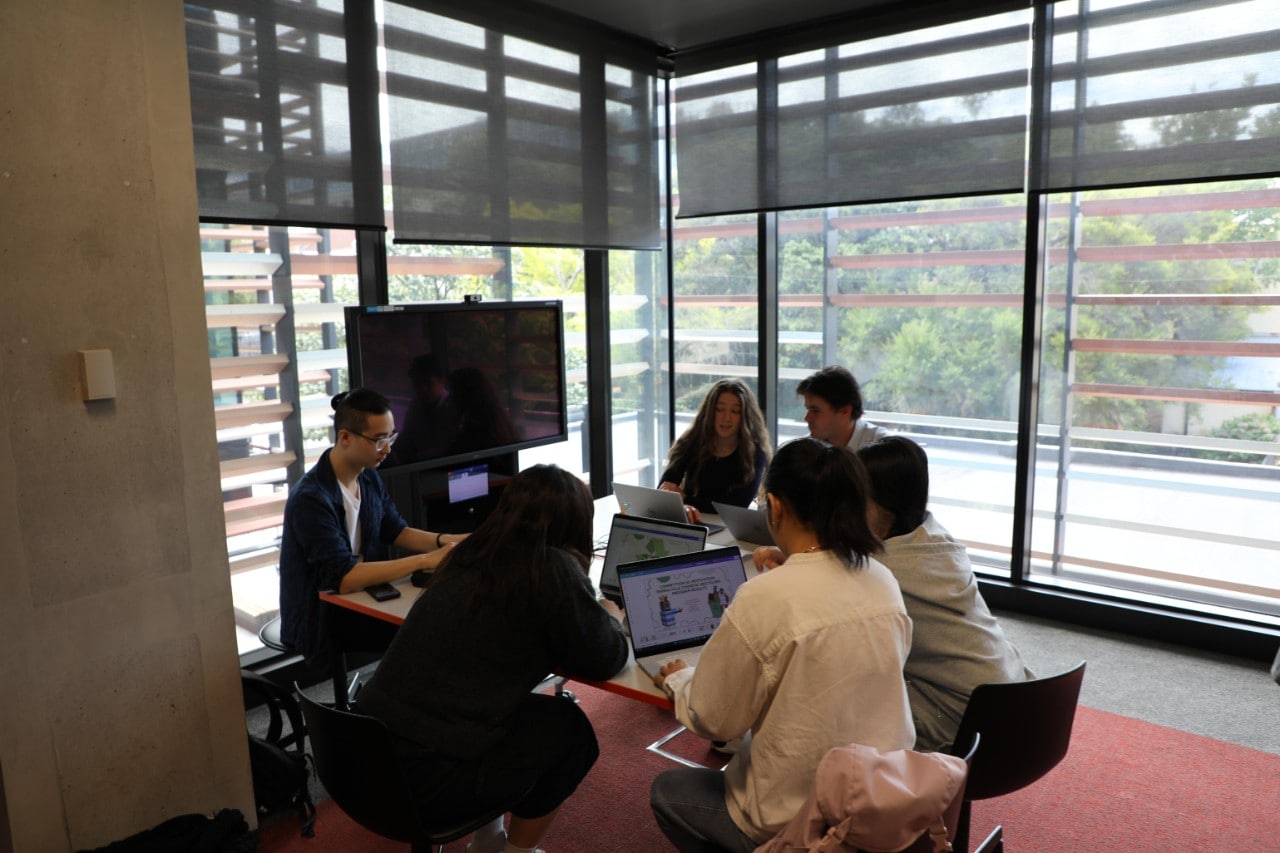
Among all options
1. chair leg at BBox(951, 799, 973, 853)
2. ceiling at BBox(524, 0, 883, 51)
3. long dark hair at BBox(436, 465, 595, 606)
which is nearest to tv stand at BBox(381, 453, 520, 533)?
long dark hair at BBox(436, 465, 595, 606)

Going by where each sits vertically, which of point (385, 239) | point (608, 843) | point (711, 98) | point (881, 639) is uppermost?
point (711, 98)

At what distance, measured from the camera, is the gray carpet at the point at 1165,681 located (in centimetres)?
344

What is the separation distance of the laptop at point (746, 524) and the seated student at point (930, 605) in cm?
94

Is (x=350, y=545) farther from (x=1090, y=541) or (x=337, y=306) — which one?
(x=1090, y=541)

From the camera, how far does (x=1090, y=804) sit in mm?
2941

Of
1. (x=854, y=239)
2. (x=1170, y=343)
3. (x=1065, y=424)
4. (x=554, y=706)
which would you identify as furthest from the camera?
(x=854, y=239)

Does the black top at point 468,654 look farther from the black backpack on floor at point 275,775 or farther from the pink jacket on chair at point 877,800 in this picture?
the black backpack on floor at point 275,775

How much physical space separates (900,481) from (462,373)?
2148mm

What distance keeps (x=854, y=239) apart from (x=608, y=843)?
3286 millimetres

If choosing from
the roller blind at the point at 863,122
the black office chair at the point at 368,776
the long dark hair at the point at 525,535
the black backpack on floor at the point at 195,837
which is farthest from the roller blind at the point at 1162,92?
the black backpack on floor at the point at 195,837

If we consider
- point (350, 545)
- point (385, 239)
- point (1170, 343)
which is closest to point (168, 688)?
point (350, 545)

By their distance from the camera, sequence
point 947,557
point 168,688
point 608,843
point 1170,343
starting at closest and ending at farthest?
point 947,557, point 168,688, point 608,843, point 1170,343

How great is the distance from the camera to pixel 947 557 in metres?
2.22

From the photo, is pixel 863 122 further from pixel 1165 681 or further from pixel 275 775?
pixel 275 775
